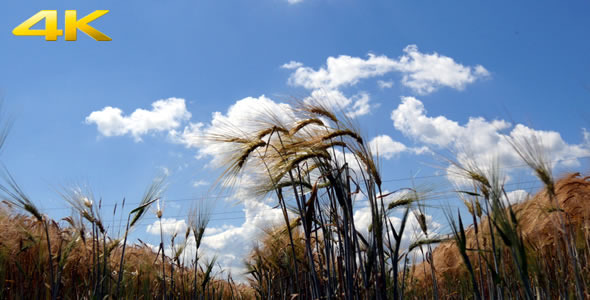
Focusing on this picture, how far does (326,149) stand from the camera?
2846 mm

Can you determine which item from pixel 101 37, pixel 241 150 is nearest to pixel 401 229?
pixel 241 150

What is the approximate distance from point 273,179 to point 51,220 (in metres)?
2.81

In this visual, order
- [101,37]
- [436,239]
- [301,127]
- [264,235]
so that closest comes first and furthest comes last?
[301,127], [436,239], [264,235], [101,37]

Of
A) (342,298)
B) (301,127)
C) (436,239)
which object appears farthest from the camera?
(436,239)

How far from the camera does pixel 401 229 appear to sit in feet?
8.94

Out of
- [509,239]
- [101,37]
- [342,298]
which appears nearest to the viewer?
[509,239]

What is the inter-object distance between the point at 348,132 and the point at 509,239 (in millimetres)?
1064

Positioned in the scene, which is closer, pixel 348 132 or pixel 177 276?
pixel 348 132

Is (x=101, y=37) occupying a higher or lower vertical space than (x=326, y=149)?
higher

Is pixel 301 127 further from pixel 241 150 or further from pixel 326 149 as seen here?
pixel 241 150

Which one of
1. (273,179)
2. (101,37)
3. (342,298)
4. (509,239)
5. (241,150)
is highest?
(101,37)

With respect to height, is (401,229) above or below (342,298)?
above

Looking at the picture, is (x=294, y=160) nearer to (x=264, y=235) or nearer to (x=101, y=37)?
(x=264, y=235)

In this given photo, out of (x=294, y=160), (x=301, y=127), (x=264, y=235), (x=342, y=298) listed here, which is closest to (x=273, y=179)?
(x=294, y=160)
